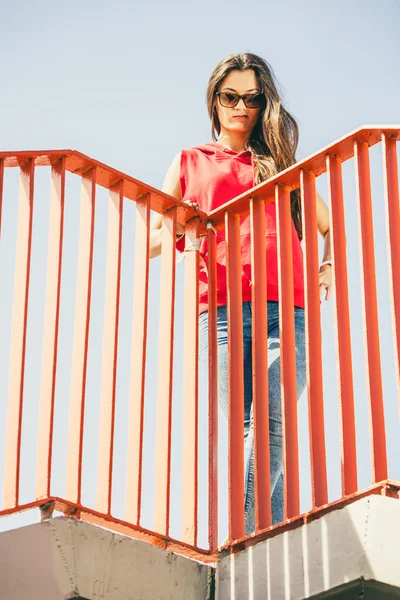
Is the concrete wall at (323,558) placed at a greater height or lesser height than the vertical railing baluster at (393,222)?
lesser

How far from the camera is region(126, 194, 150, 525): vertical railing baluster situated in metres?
4.14

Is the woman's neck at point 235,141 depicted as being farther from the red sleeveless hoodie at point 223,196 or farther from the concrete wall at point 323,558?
the concrete wall at point 323,558

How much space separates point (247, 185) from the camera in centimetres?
507

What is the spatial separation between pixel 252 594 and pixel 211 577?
22 cm

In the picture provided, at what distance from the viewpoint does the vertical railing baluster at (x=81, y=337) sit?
3.93 meters

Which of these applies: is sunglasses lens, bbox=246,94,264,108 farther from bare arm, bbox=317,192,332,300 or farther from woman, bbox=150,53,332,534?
bare arm, bbox=317,192,332,300

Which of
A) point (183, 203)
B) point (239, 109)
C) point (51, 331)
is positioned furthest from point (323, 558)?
point (239, 109)

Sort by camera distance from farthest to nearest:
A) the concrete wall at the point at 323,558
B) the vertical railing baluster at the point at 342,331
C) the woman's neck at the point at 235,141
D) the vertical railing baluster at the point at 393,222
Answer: the woman's neck at the point at 235,141 < the vertical railing baluster at the point at 342,331 < the vertical railing baluster at the point at 393,222 < the concrete wall at the point at 323,558

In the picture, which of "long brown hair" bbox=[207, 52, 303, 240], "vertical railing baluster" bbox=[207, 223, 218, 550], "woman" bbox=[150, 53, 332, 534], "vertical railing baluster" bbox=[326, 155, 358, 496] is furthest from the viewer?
"long brown hair" bbox=[207, 52, 303, 240]

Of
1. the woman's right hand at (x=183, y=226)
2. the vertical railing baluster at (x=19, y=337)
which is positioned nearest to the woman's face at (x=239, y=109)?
the woman's right hand at (x=183, y=226)

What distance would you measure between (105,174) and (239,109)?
43.8 inches

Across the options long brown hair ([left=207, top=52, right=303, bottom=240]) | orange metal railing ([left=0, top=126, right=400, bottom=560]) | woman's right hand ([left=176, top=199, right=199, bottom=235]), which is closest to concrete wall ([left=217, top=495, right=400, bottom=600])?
orange metal railing ([left=0, top=126, right=400, bottom=560])

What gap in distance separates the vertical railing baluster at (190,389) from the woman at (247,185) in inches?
3.0

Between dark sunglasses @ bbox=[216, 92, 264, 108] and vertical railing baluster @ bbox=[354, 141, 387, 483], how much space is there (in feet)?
4.32
